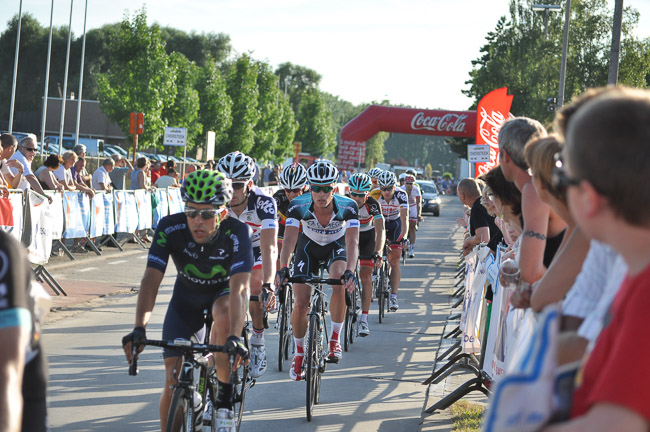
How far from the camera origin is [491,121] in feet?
61.6

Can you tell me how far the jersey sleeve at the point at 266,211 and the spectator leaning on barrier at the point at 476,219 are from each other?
11.4ft

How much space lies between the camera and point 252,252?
16.8 feet

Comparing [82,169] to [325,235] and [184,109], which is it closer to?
[325,235]

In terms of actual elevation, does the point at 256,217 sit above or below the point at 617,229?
below

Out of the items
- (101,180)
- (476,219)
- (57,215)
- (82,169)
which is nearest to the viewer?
(476,219)

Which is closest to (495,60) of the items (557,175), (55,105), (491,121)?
(491,121)

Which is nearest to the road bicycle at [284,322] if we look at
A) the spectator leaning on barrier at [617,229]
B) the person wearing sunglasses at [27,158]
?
the person wearing sunglasses at [27,158]

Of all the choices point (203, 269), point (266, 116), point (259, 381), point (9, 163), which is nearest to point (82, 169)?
point (9, 163)

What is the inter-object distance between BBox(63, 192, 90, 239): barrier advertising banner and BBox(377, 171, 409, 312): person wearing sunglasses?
5.74 meters

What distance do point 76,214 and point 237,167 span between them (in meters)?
9.28

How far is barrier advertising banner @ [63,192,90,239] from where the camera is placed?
608 inches

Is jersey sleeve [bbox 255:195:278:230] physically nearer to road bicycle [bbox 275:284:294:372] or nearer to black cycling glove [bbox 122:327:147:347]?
road bicycle [bbox 275:284:294:372]

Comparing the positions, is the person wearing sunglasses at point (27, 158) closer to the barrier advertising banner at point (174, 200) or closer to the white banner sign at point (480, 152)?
the barrier advertising banner at point (174, 200)

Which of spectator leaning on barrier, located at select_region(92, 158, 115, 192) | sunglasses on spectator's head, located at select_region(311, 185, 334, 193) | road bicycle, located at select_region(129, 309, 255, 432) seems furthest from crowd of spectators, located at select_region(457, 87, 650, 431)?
spectator leaning on barrier, located at select_region(92, 158, 115, 192)
